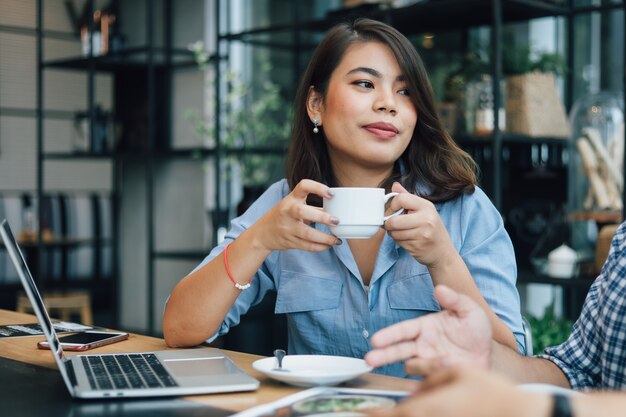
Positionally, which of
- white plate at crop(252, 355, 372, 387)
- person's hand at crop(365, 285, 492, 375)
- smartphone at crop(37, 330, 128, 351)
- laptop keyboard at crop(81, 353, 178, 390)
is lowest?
smartphone at crop(37, 330, 128, 351)

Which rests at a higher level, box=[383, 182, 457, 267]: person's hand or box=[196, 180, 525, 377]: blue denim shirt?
box=[383, 182, 457, 267]: person's hand

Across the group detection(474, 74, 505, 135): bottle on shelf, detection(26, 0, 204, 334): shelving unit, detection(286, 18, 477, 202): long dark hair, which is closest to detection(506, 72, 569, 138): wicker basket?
detection(474, 74, 505, 135): bottle on shelf

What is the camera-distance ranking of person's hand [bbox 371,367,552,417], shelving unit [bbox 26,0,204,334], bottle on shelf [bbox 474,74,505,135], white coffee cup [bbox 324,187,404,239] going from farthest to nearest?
1. shelving unit [bbox 26,0,204,334]
2. bottle on shelf [bbox 474,74,505,135]
3. white coffee cup [bbox 324,187,404,239]
4. person's hand [bbox 371,367,552,417]

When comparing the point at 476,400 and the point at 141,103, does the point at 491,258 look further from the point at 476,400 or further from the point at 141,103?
the point at 141,103

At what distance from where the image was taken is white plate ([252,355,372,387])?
4.19 feet

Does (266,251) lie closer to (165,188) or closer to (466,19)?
(466,19)

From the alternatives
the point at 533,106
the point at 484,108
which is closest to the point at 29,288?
the point at 484,108

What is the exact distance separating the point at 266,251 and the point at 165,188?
3.95 meters

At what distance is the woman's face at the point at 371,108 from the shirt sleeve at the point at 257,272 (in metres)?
0.23

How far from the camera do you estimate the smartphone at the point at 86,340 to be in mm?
1690

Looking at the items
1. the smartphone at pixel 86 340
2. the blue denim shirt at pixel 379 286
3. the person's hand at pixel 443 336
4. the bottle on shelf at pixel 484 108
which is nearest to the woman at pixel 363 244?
the blue denim shirt at pixel 379 286

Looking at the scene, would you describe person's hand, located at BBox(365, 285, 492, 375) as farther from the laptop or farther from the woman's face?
the woman's face

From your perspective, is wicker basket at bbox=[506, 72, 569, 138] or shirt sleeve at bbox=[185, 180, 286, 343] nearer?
shirt sleeve at bbox=[185, 180, 286, 343]

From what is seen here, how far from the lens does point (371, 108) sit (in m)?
1.84
